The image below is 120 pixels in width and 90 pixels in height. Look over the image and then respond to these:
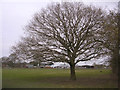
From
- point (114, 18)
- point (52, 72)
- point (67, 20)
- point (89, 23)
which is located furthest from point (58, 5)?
point (52, 72)

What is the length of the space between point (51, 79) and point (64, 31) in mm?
5891

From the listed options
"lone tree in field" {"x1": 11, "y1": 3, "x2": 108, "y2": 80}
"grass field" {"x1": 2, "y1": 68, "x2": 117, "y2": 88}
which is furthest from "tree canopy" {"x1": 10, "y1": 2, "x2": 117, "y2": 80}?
"grass field" {"x1": 2, "y1": 68, "x2": 117, "y2": 88}

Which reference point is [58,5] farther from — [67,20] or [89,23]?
[89,23]

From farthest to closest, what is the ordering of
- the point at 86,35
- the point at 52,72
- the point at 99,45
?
the point at 52,72, the point at 86,35, the point at 99,45

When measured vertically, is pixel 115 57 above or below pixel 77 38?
below

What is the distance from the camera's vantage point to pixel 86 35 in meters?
20.3

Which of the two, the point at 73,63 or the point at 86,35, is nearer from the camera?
the point at 86,35

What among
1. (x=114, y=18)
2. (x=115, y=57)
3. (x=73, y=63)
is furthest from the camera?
(x=73, y=63)

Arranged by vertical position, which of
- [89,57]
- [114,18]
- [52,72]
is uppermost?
[114,18]

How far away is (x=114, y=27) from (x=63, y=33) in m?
8.38

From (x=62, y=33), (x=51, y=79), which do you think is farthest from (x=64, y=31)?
(x=51, y=79)

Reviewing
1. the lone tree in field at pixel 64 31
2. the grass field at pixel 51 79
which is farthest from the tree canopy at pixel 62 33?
the grass field at pixel 51 79

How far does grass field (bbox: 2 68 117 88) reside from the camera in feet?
43.2

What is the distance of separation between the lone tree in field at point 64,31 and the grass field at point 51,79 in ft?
8.00
